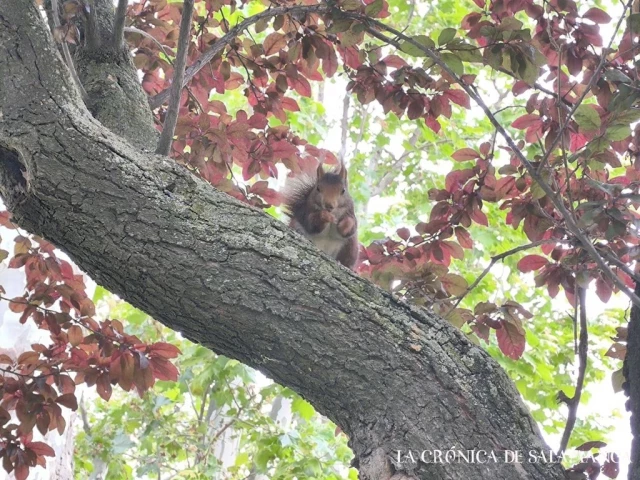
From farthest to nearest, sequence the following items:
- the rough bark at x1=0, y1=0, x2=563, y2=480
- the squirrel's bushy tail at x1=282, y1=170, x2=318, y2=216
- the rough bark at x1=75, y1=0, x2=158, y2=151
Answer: the squirrel's bushy tail at x1=282, y1=170, x2=318, y2=216, the rough bark at x1=75, y1=0, x2=158, y2=151, the rough bark at x1=0, y1=0, x2=563, y2=480

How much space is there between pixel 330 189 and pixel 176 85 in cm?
151

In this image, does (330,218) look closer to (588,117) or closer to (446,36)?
(446,36)

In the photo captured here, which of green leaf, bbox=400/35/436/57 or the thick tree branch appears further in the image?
green leaf, bbox=400/35/436/57

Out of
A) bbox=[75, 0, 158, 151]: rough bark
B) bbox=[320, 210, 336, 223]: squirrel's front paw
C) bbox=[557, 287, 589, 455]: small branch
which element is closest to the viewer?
bbox=[557, 287, 589, 455]: small branch

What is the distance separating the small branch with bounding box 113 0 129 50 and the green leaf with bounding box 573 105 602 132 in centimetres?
119

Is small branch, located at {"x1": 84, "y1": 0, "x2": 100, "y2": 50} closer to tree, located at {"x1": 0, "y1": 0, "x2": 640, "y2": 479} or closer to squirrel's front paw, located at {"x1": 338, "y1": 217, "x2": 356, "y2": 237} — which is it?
tree, located at {"x1": 0, "y1": 0, "x2": 640, "y2": 479}

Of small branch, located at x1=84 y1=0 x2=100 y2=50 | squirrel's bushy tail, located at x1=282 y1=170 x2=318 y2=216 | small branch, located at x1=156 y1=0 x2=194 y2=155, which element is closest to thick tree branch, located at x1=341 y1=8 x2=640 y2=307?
small branch, located at x1=156 y1=0 x2=194 y2=155

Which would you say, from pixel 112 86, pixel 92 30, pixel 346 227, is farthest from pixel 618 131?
pixel 346 227

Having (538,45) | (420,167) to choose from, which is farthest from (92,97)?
(420,167)

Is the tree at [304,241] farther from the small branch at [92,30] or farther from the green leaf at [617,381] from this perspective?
the green leaf at [617,381]

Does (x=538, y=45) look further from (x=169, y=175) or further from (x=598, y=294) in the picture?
(x=169, y=175)

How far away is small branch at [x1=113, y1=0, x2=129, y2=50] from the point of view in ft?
6.16

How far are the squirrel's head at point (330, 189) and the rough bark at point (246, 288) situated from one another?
154cm

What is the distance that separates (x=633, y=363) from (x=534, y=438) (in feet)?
1.21
